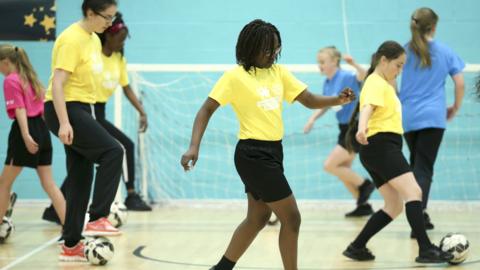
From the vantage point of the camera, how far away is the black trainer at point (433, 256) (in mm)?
5661

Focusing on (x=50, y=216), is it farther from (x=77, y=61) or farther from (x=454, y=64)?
(x=454, y=64)

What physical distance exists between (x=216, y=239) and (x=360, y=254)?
1.46m

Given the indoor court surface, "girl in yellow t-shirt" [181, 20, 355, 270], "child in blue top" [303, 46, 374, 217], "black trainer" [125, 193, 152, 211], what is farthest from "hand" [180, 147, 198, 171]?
"black trainer" [125, 193, 152, 211]

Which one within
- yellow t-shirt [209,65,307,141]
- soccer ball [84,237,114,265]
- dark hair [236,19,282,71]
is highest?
dark hair [236,19,282,71]

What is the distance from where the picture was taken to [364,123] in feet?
18.0

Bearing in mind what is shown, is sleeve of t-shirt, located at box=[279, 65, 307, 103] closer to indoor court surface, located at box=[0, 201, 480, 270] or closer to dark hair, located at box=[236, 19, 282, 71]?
dark hair, located at box=[236, 19, 282, 71]

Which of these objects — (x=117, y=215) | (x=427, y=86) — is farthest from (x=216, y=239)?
(x=427, y=86)

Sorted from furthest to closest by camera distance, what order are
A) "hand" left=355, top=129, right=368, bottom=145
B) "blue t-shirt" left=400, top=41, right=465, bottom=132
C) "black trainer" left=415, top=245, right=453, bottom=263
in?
1. "blue t-shirt" left=400, top=41, right=465, bottom=132
2. "black trainer" left=415, top=245, right=453, bottom=263
3. "hand" left=355, top=129, right=368, bottom=145

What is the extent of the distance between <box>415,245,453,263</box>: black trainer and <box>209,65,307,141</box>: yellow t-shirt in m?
1.68

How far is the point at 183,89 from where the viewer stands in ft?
30.3

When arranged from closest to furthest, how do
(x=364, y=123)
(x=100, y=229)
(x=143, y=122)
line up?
(x=364, y=123) < (x=100, y=229) < (x=143, y=122)

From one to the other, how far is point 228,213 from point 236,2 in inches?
86.4

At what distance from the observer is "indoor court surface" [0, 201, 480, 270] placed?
Answer: 580 centimetres

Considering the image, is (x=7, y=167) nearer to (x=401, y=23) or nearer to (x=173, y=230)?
(x=173, y=230)
